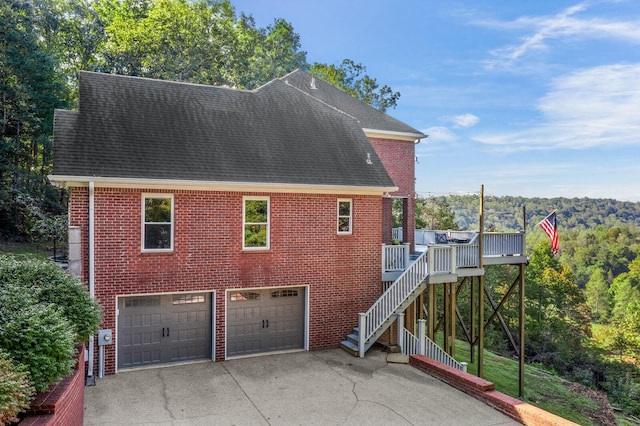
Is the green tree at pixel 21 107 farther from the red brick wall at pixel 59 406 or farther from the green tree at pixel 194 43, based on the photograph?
the red brick wall at pixel 59 406

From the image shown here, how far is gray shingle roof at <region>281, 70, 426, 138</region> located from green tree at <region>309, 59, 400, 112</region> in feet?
54.7

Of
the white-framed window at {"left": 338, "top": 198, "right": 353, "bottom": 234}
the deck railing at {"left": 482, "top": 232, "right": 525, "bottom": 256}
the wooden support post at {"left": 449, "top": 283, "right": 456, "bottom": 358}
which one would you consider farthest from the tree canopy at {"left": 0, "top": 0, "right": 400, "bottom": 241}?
the deck railing at {"left": 482, "top": 232, "right": 525, "bottom": 256}

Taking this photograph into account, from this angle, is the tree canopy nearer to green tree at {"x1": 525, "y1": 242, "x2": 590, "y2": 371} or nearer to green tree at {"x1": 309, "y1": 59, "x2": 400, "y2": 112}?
green tree at {"x1": 309, "y1": 59, "x2": 400, "y2": 112}

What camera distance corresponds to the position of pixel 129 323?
11203mm

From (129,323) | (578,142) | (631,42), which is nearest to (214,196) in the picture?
(129,323)

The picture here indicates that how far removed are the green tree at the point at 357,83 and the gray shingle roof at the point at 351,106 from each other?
54.7 feet

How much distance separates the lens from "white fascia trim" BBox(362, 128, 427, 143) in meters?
17.7

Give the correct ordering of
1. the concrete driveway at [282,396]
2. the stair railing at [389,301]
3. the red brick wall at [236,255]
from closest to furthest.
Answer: the concrete driveway at [282,396] → the red brick wall at [236,255] → the stair railing at [389,301]

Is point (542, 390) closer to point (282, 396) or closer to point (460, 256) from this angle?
point (460, 256)

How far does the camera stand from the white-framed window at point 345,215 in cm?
1375

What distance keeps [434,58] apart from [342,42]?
8610 mm

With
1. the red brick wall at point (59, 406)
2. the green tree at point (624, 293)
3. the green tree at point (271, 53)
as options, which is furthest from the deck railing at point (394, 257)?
the green tree at point (624, 293)

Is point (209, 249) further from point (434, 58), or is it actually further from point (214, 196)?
point (434, 58)

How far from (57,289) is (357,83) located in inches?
1316
